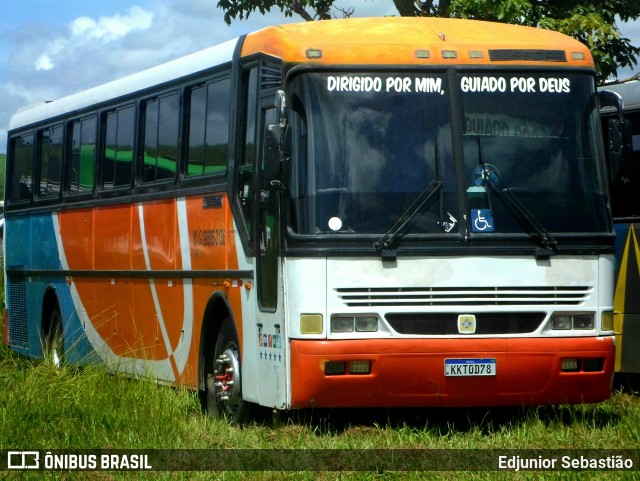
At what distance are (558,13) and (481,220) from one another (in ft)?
34.3

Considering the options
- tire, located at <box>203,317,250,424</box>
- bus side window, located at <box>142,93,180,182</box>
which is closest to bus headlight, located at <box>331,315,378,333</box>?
tire, located at <box>203,317,250,424</box>

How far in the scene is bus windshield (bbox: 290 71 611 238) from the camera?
10523 millimetres

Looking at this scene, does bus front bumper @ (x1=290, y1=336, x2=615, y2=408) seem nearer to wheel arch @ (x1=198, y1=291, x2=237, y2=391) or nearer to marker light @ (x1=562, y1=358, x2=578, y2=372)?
marker light @ (x1=562, y1=358, x2=578, y2=372)

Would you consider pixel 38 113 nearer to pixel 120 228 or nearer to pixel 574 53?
pixel 120 228

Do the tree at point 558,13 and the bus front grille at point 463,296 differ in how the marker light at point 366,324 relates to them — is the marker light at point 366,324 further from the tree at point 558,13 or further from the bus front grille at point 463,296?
the tree at point 558,13

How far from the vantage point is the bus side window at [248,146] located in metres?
11.5

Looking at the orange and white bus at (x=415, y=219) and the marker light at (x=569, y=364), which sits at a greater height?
the orange and white bus at (x=415, y=219)

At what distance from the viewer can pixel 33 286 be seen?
18406mm

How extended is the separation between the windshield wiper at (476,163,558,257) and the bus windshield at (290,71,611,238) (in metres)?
0.02

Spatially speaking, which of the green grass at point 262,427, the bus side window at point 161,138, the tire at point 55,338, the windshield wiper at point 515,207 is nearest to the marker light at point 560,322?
the windshield wiper at point 515,207

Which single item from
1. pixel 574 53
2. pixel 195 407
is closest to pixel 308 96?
pixel 574 53

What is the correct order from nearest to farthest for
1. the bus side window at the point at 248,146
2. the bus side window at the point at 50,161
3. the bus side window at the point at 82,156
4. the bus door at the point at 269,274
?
1. the bus door at the point at 269,274
2. the bus side window at the point at 248,146
3. the bus side window at the point at 82,156
4. the bus side window at the point at 50,161

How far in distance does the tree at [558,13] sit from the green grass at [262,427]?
302 inches

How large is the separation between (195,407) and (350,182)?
286cm
